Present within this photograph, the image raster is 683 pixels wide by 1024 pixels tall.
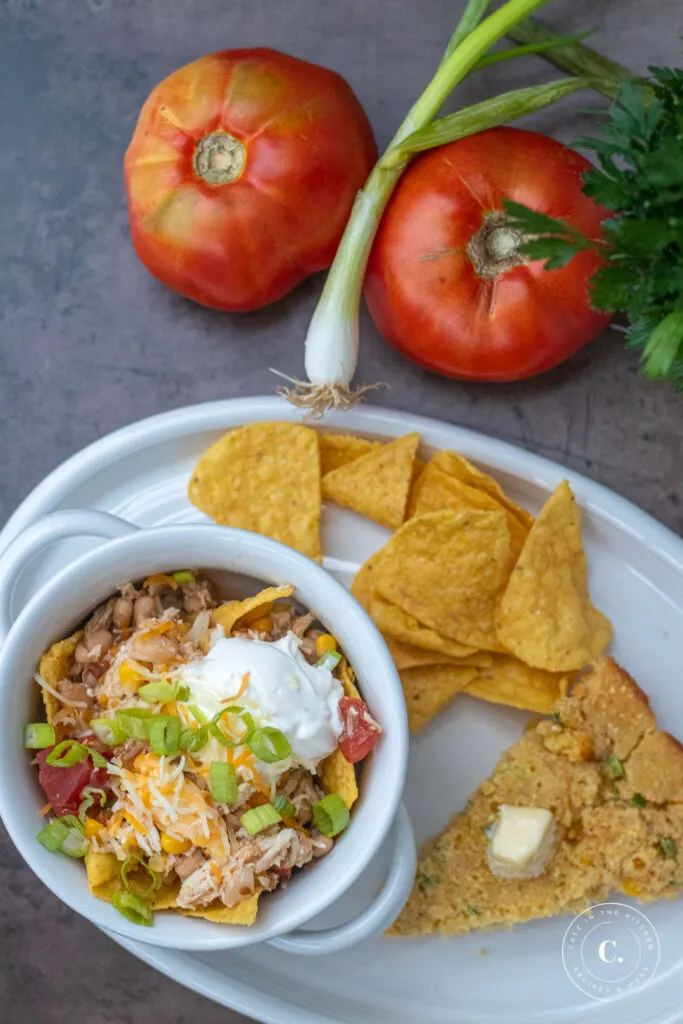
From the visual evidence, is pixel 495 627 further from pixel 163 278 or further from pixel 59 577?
pixel 163 278

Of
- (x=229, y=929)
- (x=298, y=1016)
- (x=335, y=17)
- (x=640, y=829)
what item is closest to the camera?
(x=229, y=929)

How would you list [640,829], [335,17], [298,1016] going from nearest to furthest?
[640,829] → [298,1016] → [335,17]

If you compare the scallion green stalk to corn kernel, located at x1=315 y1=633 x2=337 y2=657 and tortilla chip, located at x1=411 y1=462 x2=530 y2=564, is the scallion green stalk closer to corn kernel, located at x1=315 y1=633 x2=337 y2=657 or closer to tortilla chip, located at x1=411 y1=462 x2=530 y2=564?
tortilla chip, located at x1=411 y1=462 x2=530 y2=564

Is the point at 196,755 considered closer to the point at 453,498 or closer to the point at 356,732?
the point at 356,732

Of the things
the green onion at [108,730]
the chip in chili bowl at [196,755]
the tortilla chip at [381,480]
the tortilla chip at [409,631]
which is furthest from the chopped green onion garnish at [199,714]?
the tortilla chip at [381,480]

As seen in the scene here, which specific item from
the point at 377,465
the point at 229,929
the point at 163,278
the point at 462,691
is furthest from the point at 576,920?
the point at 163,278

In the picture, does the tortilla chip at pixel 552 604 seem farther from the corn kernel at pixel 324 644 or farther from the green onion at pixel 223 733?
the green onion at pixel 223 733
